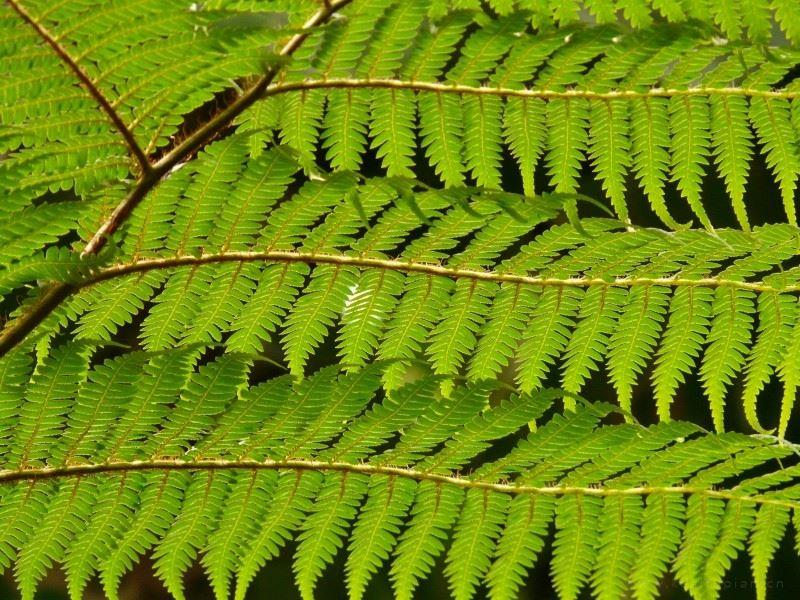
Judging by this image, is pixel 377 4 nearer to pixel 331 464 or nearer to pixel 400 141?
pixel 400 141

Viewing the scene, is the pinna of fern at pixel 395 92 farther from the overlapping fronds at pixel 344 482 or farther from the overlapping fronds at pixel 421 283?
the overlapping fronds at pixel 344 482

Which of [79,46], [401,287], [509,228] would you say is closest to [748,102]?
[509,228]

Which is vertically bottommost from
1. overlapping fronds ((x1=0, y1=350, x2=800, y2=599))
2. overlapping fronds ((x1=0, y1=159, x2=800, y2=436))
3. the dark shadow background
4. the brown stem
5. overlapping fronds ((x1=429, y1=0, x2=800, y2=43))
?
the dark shadow background

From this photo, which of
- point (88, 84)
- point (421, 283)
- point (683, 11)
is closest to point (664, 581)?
point (421, 283)

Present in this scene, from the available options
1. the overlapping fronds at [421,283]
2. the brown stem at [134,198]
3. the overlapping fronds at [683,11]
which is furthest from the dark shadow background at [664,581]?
the brown stem at [134,198]

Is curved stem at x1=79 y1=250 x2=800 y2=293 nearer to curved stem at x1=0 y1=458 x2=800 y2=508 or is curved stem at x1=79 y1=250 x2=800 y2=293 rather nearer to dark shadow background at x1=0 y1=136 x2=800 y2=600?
curved stem at x1=0 y1=458 x2=800 y2=508

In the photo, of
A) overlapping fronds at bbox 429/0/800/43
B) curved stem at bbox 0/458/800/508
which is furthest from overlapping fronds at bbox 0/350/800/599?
overlapping fronds at bbox 429/0/800/43

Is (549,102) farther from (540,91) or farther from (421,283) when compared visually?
(421,283)
